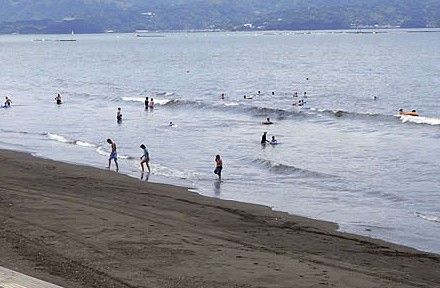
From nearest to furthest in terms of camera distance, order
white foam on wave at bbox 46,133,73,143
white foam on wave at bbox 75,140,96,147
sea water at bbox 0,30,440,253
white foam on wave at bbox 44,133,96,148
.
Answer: sea water at bbox 0,30,440,253 < white foam on wave at bbox 75,140,96,147 < white foam on wave at bbox 44,133,96,148 < white foam on wave at bbox 46,133,73,143

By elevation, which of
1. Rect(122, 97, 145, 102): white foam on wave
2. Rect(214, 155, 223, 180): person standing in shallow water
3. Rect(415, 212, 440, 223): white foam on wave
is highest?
Rect(122, 97, 145, 102): white foam on wave

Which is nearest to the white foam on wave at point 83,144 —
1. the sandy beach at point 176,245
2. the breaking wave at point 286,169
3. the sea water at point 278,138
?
the sea water at point 278,138

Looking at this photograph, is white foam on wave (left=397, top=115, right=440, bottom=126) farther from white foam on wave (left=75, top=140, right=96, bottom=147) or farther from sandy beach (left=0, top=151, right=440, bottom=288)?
sandy beach (left=0, top=151, right=440, bottom=288)

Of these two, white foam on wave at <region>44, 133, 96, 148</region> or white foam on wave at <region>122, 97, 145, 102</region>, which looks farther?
white foam on wave at <region>122, 97, 145, 102</region>

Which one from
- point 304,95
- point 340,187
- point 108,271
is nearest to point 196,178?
point 340,187

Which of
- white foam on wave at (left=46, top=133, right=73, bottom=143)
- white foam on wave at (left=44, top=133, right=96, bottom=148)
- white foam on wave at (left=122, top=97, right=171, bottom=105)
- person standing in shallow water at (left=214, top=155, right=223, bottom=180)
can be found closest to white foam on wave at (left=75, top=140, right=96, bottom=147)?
white foam on wave at (left=44, top=133, right=96, bottom=148)

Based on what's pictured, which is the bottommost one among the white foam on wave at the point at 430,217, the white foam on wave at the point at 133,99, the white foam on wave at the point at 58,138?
the white foam on wave at the point at 430,217

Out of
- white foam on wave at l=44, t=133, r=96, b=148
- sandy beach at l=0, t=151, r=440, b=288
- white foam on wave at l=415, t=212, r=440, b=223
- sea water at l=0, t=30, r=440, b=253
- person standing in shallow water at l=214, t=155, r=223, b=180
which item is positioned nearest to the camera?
sandy beach at l=0, t=151, r=440, b=288

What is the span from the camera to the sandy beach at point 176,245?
1401 cm

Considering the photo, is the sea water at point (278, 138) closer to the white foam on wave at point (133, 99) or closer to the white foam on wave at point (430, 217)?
the white foam on wave at point (430, 217)

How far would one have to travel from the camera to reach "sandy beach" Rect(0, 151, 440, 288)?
14.0 m

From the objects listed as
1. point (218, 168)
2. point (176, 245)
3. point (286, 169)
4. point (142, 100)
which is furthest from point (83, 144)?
point (142, 100)

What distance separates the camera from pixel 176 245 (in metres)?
16.6

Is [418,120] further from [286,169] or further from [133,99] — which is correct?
[133,99]
